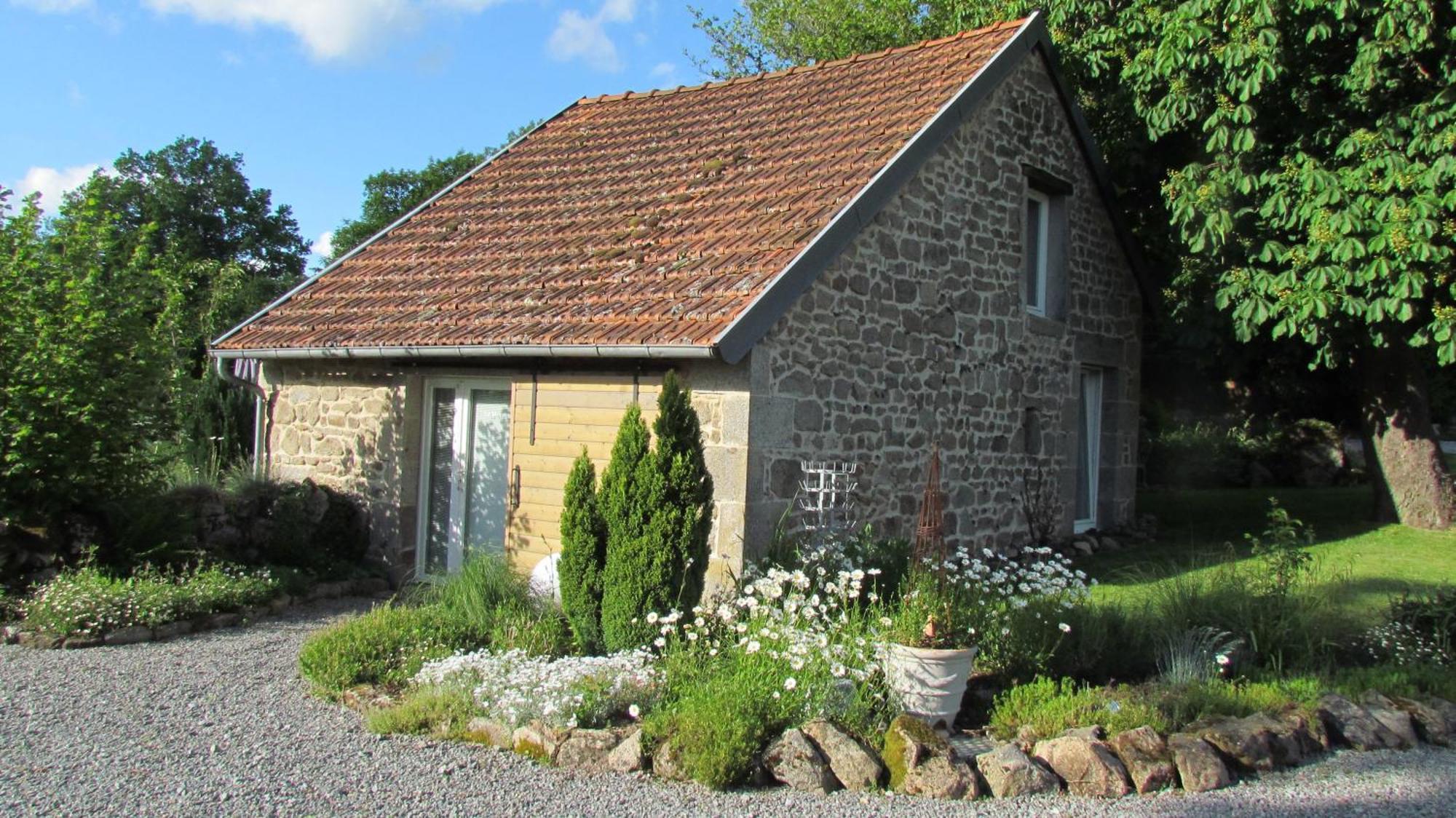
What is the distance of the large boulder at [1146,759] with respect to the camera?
504 cm

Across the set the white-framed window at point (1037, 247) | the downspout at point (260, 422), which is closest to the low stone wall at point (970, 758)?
the downspout at point (260, 422)

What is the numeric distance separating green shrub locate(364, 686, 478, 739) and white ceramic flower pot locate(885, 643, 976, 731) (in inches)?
84.3

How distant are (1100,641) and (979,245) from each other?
484 cm

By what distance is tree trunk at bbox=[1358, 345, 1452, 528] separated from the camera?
42.4 feet

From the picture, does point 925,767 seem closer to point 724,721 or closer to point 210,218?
point 724,721

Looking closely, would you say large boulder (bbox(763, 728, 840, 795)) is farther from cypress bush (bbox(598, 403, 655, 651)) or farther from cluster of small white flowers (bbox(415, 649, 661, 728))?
cypress bush (bbox(598, 403, 655, 651))

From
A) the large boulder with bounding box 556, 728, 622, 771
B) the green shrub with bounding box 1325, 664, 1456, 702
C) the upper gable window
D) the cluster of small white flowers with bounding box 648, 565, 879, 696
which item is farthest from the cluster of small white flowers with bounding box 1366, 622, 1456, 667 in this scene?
the upper gable window

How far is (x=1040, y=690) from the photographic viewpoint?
5859mm

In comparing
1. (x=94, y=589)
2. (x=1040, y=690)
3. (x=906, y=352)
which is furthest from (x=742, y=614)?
(x=94, y=589)

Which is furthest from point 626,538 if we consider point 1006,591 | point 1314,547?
point 1314,547

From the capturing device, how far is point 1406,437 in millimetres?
13078

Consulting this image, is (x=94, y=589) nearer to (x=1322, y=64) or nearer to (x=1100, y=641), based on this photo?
(x=1100, y=641)

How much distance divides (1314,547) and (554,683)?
31.8 ft

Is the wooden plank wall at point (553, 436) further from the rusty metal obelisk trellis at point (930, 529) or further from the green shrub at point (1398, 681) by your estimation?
the green shrub at point (1398, 681)
